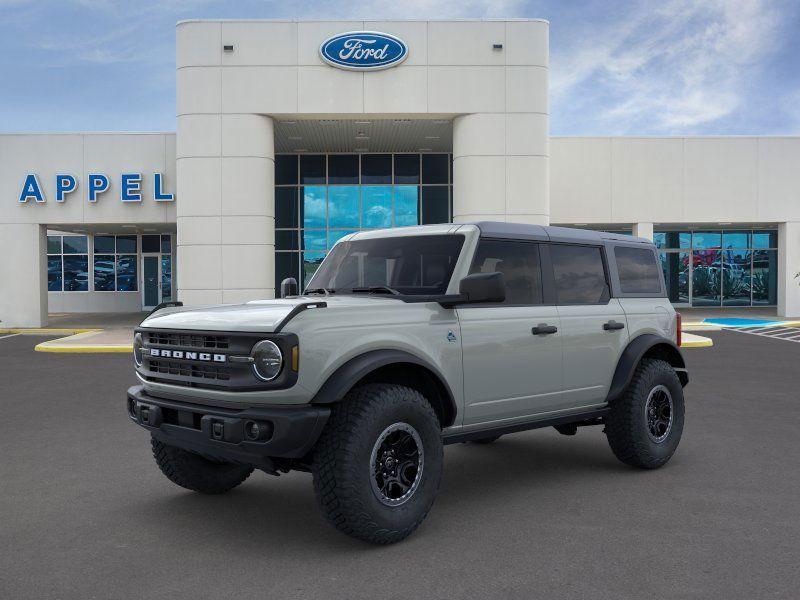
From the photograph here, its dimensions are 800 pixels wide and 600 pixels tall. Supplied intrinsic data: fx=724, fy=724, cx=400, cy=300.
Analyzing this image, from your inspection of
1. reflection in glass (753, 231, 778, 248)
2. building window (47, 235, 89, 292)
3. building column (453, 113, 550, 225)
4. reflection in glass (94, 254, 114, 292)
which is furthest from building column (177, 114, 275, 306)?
reflection in glass (753, 231, 778, 248)

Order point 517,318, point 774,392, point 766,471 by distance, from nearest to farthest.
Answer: point 517,318 < point 766,471 < point 774,392

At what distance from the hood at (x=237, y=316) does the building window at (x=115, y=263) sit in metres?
29.6

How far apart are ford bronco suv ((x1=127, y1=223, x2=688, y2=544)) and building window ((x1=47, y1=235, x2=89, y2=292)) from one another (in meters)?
30.1

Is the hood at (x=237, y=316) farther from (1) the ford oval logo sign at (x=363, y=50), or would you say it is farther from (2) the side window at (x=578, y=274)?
(1) the ford oval logo sign at (x=363, y=50)

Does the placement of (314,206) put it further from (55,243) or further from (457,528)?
(457,528)

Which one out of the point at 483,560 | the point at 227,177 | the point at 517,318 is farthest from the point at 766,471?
the point at 227,177

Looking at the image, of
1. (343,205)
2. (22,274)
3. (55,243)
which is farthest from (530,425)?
(55,243)

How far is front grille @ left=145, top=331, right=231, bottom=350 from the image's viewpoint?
436 centimetres

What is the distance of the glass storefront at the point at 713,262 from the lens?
3300 centimetres

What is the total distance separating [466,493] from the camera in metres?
5.53

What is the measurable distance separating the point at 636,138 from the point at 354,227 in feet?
34.3

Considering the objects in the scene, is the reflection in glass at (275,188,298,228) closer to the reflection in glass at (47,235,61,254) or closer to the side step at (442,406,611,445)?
the reflection in glass at (47,235,61,254)

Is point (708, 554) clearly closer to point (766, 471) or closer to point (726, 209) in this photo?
point (766, 471)

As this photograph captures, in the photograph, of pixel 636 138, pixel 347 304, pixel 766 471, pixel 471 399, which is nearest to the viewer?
pixel 347 304
